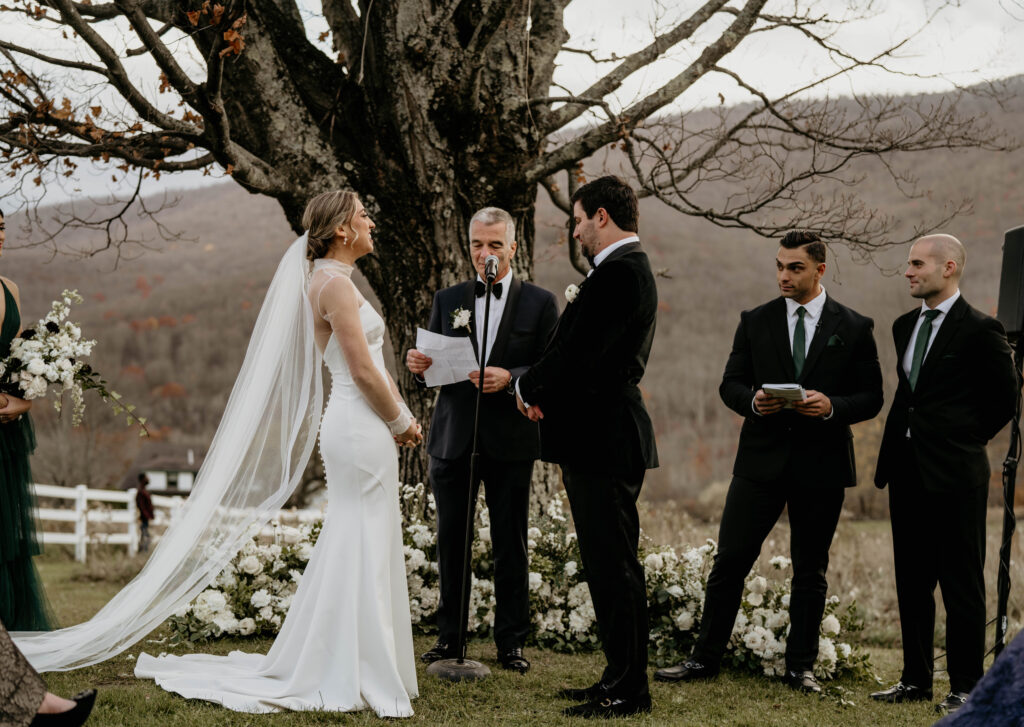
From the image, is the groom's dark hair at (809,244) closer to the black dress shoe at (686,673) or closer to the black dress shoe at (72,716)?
the black dress shoe at (686,673)

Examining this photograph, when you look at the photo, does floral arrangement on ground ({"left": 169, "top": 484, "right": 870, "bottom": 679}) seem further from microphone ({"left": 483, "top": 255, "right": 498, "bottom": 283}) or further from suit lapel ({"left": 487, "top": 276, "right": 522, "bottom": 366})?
microphone ({"left": 483, "top": 255, "right": 498, "bottom": 283})

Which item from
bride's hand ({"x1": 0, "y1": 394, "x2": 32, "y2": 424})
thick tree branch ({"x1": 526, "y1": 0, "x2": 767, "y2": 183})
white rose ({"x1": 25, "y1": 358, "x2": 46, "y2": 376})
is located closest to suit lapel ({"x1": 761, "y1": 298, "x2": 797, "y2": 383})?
thick tree branch ({"x1": 526, "y1": 0, "x2": 767, "y2": 183})

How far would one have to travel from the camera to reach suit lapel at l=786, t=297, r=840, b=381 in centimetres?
538

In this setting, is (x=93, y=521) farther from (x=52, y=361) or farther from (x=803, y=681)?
(x=803, y=681)

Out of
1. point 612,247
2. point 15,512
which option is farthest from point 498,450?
point 15,512

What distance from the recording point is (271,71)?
8.14 meters

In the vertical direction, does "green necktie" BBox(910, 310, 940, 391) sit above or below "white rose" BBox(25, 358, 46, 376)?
above

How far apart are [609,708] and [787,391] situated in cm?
182

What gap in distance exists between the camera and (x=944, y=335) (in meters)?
5.18

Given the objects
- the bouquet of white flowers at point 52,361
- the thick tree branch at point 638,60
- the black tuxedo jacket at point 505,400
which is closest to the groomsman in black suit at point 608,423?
the black tuxedo jacket at point 505,400

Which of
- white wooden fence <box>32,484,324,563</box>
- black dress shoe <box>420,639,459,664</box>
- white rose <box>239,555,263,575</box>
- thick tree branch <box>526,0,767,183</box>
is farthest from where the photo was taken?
white wooden fence <box>32,484,324,563</box>

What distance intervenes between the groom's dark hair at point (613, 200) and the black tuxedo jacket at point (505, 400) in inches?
44.3

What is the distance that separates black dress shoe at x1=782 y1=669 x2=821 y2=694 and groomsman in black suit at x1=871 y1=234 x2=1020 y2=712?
337 mm

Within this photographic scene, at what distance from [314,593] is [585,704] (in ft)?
4.65
